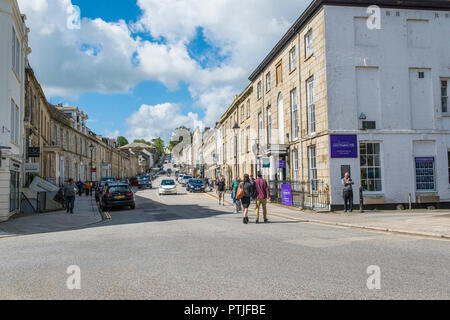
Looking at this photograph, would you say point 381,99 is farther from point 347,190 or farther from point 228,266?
point 228,266

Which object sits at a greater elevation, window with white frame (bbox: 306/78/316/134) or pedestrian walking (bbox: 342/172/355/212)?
window with white frame (bbox: 306/78/316/134)

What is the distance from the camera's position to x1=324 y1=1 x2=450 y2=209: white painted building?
746 inches

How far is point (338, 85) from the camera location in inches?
747

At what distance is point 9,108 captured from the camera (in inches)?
634

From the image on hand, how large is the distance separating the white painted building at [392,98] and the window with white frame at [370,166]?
0.16 feet

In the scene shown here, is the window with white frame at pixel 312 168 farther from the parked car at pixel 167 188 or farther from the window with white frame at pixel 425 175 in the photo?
the parked car at pixel 167 188

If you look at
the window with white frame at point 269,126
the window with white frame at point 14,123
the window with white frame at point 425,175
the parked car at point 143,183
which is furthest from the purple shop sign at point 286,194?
the parked car at point 143,183

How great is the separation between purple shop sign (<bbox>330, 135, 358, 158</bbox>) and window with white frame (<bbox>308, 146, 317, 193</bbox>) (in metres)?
2.15

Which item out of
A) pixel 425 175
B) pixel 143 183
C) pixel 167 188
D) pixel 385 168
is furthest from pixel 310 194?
pixel 143 183

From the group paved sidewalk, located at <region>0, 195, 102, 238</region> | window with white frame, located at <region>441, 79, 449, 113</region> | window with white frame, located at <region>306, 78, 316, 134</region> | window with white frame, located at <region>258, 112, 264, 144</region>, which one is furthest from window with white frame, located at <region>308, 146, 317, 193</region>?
paved sidewalk, located at <region>0, 195, 102, 238</region>

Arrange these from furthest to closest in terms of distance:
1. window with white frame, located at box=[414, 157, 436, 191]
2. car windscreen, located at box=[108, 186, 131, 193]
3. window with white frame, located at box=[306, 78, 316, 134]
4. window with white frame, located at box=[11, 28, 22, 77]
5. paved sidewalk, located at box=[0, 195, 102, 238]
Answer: car windscreen, located at box=[108, 186, 131, 193] → window with white frame, located at box=[306, 78, 316, 134] → window with white frame, located at box=[414, 157, 436, 191] → window with white frame, located at box=[11, 28, 22, 77] → paved sidewalk, located at box=[0, 195, 102, 238]

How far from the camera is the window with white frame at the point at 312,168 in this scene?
67.5ft

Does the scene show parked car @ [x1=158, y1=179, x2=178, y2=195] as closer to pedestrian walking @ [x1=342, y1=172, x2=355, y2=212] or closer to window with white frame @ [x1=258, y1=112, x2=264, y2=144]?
window with white frame @ [x1=258, y1=112, x2=264, y2=144]
